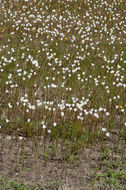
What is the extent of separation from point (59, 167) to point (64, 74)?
342cm

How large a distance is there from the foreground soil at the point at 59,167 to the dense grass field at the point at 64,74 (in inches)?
2.5

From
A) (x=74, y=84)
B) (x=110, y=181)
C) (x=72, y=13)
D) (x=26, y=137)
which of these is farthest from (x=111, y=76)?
(x=72, y=13)

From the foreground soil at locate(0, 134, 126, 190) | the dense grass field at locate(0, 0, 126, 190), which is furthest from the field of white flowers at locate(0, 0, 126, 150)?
the foreground soil at locate(0, 134, 126, 190)

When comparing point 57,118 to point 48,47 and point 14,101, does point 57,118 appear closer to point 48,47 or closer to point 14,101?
point 14,101

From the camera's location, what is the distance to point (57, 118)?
631 cm

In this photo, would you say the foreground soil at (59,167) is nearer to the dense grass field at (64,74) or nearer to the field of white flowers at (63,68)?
the dense grass field at (64,74)

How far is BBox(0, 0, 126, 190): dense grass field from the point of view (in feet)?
19.5

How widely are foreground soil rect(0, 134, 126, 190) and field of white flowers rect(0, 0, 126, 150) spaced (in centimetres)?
34

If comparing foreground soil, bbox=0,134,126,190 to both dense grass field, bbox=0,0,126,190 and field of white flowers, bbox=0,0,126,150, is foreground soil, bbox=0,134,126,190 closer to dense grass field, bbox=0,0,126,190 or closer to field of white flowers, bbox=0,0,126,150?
dense grass field, bbox=0,0,126,190

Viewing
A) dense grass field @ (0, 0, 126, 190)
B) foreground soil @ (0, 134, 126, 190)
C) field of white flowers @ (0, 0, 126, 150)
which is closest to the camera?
foreground soil @ (0, 134, 126, 190)

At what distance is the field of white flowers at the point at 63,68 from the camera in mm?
6160

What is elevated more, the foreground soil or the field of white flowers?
the field of white flowers

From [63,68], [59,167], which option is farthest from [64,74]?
[59,167]

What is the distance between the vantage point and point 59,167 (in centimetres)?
519
